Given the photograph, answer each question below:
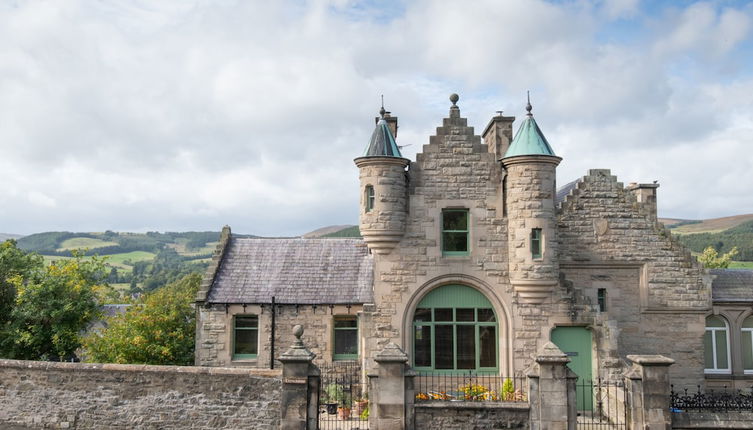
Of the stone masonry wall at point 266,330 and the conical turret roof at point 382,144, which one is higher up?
the conical turret roof at point 382,144

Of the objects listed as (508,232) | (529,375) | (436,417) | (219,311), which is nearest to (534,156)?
(508,232)

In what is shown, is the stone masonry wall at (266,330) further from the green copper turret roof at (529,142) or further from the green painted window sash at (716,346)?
the green painted window sash at (716,346)

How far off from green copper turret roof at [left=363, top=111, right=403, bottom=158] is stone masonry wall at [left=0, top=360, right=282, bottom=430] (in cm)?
743

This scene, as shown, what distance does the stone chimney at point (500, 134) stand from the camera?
19.2m

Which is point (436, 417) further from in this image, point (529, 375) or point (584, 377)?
point (584, 377)

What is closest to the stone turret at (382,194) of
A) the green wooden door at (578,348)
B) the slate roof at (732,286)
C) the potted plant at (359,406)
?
the potted plant at (359,406)

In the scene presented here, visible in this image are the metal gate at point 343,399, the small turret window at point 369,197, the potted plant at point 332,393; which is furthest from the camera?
the small turret window at point 369,197

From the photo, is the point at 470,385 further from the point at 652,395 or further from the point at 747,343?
the point at 747,343

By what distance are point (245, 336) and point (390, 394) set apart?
26.2 feet

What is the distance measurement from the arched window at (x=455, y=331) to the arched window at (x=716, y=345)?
8.09 meters

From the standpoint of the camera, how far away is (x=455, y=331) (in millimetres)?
18031

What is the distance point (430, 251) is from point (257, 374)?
22.1 ft

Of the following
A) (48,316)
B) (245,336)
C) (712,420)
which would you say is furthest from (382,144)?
(48,316)

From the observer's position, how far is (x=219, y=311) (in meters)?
19.6
